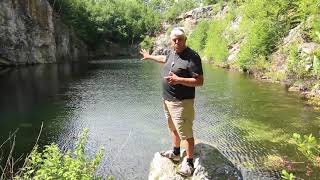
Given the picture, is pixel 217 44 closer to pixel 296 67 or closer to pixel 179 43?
pixel 296 67

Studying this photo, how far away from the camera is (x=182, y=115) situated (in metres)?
Result: 9.07

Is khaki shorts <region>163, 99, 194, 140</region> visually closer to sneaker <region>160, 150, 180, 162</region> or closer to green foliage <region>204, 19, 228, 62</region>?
sneaker <region>160, 150, 180, 162</region>

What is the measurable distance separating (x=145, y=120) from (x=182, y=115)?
14.8m

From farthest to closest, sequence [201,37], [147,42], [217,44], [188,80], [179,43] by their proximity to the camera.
→ [147,42] → [201,37] → [217,44] → [179,43] → [188,80]

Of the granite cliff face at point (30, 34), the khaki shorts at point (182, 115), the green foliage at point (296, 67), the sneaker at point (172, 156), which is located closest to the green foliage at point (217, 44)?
the granite cliff face at point (30, 34)

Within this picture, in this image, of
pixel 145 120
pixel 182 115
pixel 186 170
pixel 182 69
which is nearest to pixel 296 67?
pixel 145 120

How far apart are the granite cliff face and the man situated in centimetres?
5625

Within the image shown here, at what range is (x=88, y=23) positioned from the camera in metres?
106

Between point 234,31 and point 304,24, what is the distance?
29.0 meters

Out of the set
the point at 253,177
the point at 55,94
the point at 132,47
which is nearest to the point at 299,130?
the point at 253,177

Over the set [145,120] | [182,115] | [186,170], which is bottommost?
[145,120]

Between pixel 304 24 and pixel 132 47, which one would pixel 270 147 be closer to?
pixel 304 24

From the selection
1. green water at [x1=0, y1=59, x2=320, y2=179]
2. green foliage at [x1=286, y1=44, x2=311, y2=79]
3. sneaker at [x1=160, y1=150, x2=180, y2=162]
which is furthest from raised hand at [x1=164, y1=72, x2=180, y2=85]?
green foliage at [x1=286, y1=44, x2=311, y2=79]

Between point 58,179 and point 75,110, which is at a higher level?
point 58,179
